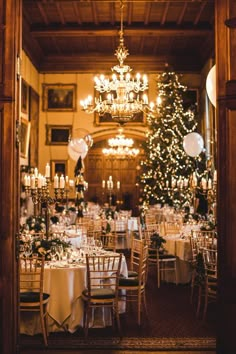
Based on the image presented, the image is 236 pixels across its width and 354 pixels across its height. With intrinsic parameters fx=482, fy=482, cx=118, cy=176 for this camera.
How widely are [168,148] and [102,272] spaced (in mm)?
9737

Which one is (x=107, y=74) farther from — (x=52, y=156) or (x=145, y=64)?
(x=52, y=156)

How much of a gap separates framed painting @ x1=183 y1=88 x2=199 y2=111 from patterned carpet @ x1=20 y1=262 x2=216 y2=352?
10631 millimetres

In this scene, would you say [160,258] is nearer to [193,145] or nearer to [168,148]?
[193,145]

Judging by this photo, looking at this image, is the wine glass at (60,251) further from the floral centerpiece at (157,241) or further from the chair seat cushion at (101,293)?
the floral centerpiece at (157,241)

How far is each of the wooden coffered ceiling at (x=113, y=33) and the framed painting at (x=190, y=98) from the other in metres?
0.78

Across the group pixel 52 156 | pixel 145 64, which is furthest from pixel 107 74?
pixel 52 156

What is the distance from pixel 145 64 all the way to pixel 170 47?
46.0 inches

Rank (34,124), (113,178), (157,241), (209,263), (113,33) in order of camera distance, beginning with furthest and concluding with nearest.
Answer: (113,178)
(34,124)
(113,33)
(157,241)
(209,263)

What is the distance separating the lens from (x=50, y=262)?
242 inches

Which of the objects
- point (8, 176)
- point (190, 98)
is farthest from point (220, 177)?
point (190, 98)

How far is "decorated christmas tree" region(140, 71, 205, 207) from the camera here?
15.3 m

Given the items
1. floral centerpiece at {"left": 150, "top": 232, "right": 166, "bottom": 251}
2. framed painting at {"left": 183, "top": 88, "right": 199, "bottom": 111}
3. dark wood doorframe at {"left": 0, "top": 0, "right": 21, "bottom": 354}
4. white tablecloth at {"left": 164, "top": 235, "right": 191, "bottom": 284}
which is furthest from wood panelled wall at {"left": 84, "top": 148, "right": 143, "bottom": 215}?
dark wood doorframe at {"left": 0, "top": 0, "right": 21, "bottom": 354}

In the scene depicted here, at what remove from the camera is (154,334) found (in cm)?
563

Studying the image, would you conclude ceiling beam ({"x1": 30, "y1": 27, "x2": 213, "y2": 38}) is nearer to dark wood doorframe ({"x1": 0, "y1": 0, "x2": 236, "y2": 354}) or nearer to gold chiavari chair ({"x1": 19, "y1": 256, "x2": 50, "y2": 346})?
gold chiavari chair ({"x1": 19, "y1": 256, "x2": 50, "y2": 346})
